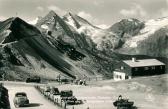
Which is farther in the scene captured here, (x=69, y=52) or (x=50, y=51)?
(x=69, y=52)

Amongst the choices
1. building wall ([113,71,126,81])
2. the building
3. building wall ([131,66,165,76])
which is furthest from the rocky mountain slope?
building wall ([131,66,165,76])

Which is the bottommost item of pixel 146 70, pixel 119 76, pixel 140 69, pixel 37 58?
pixel 119 76

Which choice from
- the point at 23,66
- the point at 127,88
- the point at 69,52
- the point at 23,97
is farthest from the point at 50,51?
the point at 23,97

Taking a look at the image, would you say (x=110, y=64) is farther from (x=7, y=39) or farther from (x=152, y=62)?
(x=152, y=62)

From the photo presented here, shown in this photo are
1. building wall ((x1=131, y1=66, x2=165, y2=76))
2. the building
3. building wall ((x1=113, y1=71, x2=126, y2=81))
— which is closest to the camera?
the building

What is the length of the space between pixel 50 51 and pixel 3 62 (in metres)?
33.9

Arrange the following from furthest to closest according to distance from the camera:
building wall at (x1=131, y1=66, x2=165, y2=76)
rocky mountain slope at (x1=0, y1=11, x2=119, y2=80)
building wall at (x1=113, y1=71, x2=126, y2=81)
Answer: rocky mountain slope at (x1=0, y1=11, x2=119, y2=80) < building wall at (x1=113, y1=71, x2=126, y2=81) < building wall at (x1=131, y1=66, x2=165, y2=76)

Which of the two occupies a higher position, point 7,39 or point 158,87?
point 7,39

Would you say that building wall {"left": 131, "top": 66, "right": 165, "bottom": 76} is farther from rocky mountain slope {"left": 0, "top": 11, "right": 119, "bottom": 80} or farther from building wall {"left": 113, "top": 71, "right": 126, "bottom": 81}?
rocky mountain slope {"left": 0, "top": 11, "right": 119, "bottom": 80}

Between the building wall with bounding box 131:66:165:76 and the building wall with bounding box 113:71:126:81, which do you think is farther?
the building wall with bounding box 113:71:126:81

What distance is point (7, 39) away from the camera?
149 meters

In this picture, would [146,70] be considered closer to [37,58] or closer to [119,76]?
[119,76]

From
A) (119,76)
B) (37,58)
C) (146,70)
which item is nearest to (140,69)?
(146,70)

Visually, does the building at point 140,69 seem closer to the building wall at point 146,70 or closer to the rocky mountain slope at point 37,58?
the building wall at point 146,70
